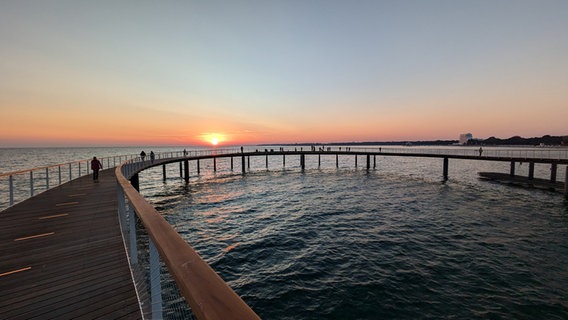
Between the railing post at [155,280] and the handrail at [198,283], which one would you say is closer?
the handrail at [198,283]

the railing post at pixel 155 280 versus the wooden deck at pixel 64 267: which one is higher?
the railing post at pixel 155 280

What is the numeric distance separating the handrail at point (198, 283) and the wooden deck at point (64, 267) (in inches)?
108

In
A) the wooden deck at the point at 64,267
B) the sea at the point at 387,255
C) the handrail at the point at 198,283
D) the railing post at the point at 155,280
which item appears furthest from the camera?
the sea at the point at 387,255

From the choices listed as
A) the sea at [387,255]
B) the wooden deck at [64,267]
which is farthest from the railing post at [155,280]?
the sea at [387,255]

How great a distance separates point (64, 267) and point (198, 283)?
5.57 metres

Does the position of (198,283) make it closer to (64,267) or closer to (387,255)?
(64,267)

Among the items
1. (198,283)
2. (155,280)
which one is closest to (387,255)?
(155,280)

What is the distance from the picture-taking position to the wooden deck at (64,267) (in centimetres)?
375

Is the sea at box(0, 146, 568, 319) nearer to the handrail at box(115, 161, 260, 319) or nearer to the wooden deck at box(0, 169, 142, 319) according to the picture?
the wooden deck at box(0, 169, 142, 319)

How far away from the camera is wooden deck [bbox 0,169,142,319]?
3754mm

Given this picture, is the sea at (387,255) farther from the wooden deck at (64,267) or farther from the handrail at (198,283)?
the handrail at (198,283)

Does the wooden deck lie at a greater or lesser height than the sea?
greater

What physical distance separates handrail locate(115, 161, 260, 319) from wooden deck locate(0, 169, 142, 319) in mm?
2736

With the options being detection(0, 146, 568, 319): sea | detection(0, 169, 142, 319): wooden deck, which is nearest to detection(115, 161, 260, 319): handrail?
detection(0, 169, 142, 319): wooden deck
